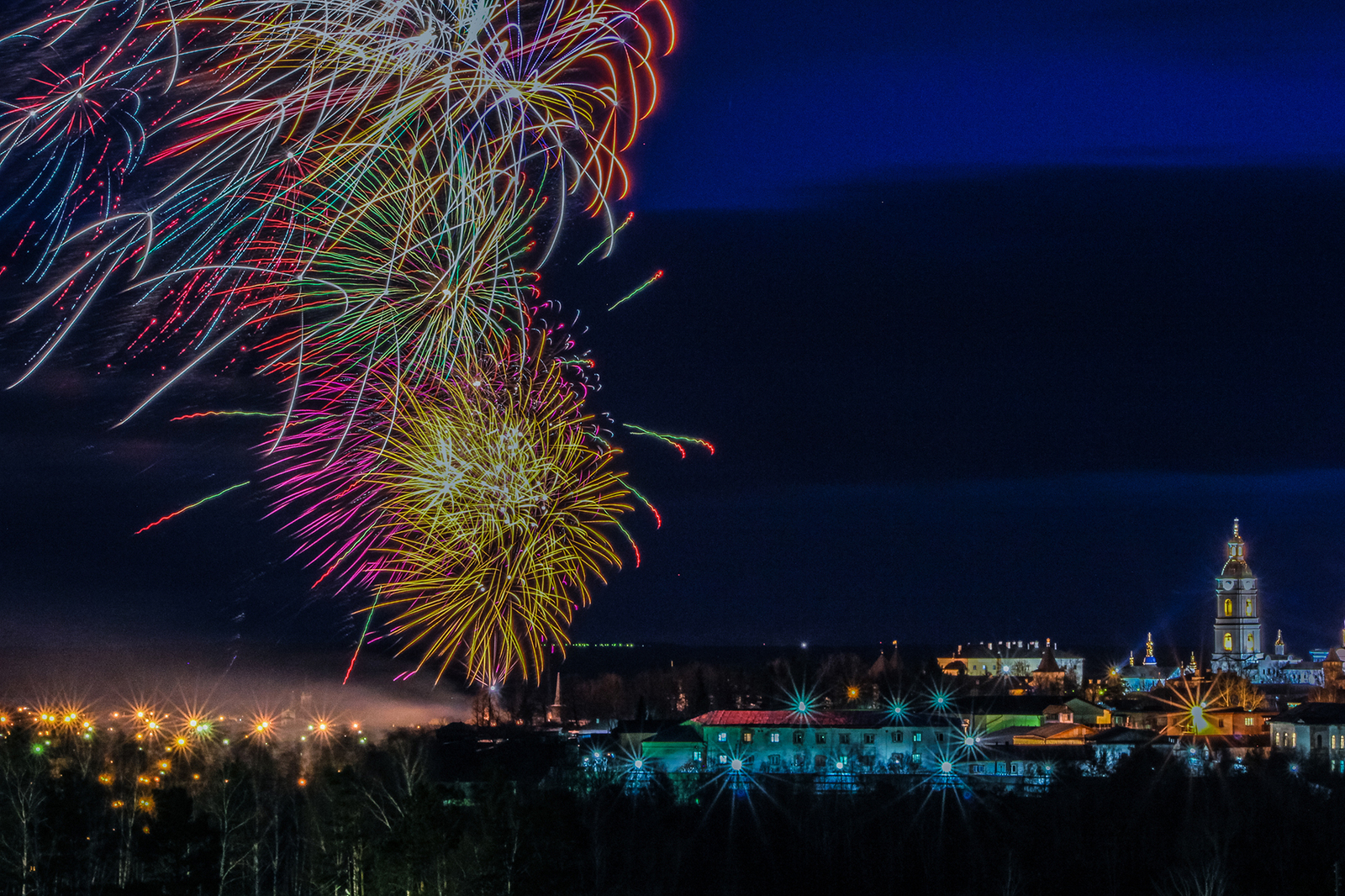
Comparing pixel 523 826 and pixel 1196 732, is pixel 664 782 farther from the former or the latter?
pixel 1196 732

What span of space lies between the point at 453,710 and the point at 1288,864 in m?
34.9

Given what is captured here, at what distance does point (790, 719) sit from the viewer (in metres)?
52.4

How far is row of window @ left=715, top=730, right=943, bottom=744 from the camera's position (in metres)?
50.7

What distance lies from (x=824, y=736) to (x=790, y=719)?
Answer: 129cm

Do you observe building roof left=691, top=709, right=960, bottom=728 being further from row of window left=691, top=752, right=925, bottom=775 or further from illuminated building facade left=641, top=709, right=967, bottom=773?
row of window left=691, top=752, right=925, bottom=775

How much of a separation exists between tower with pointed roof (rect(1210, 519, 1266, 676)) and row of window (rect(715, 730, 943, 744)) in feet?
232

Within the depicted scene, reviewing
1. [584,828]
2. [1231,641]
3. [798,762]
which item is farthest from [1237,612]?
[584,828]

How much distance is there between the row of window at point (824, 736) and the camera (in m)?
50.7

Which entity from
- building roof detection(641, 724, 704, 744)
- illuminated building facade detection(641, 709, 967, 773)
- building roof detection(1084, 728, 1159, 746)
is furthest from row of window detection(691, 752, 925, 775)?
building roof detection(1084, 728, 1159, 746)

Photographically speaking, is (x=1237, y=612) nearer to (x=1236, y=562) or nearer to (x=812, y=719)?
(x=1236, y=562)

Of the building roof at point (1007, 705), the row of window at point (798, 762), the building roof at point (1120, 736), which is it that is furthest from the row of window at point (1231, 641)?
the row of window at point (798, 762)

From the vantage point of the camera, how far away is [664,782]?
42.1 metres

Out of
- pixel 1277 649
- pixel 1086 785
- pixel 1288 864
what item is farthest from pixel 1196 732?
pixel 1277 649

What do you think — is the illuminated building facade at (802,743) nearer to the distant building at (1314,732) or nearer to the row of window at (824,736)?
the row of window at (824,736)
